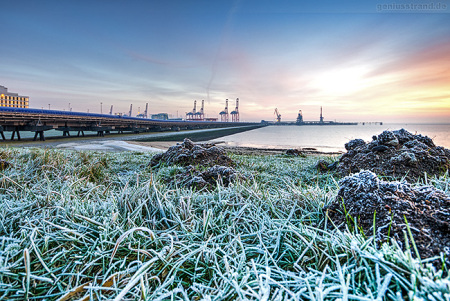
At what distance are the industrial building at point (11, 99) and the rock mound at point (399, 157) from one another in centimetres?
9948

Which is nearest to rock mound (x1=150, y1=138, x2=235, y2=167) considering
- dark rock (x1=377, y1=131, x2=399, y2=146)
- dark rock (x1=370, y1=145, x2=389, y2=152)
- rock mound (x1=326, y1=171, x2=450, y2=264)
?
dark rock (x1=370, y1=145, x2=389, y2=152)

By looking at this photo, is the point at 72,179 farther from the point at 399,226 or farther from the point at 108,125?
the point at 108,125

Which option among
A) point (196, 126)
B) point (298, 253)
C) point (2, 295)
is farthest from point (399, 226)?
point (196, 126)

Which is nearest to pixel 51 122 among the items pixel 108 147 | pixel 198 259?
pixel 108 147

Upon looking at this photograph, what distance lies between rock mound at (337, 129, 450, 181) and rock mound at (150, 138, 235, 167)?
2.14 metres

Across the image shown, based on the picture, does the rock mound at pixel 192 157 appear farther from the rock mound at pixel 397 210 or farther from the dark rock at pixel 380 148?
the rock mound at pixel 397 210

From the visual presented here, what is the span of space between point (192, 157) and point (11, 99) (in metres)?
114

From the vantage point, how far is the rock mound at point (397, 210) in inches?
40.0

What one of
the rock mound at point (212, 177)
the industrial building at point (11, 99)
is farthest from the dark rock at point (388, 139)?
the industrial building at point (11, 99)

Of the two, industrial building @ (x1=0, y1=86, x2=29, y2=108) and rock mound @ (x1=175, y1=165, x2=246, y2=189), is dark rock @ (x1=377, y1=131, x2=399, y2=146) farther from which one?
industrial building @ (x1=0, y1=86, x2=29, y2=108)

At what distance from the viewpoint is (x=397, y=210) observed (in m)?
1.19

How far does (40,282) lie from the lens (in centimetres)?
106

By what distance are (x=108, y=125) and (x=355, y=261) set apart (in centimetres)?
2585

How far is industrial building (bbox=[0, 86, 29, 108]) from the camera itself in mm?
76875
